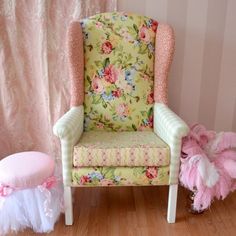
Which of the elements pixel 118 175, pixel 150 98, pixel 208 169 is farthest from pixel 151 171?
pixel 150 98

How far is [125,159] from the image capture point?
144cm

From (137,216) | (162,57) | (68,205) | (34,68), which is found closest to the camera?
(68,205)

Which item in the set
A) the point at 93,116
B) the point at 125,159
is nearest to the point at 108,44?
the point at 93,116

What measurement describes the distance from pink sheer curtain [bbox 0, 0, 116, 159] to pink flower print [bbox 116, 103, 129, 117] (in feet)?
→ 1.47

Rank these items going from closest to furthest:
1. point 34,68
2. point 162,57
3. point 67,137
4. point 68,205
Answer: point 67,137, point 68,205, point 162,57, point 34,68

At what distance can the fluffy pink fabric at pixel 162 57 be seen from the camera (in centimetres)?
171

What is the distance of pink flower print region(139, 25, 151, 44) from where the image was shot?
182 centimetres

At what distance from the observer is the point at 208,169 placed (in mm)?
1472

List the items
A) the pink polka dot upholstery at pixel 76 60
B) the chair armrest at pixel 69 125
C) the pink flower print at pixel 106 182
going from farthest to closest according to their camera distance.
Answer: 1. the pink polka dot upholstery at pixel 76 60
2. the pink flower print at pixel 106 182
3. the chair armrest at pixel 69 125

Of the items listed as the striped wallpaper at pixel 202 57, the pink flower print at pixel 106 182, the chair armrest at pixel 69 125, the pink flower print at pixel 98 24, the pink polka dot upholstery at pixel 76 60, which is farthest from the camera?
the striped wallpaper at pixel 202 57

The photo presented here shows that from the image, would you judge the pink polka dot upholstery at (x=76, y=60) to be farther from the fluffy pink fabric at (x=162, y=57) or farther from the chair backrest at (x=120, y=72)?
the fluffy pink fabric at (x=162, y=57)

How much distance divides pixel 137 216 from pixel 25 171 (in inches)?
29.4

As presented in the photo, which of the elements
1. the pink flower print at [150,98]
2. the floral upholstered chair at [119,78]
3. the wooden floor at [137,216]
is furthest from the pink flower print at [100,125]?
the wooden floor at [137,216]

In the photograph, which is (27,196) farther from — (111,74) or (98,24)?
(98,24)
